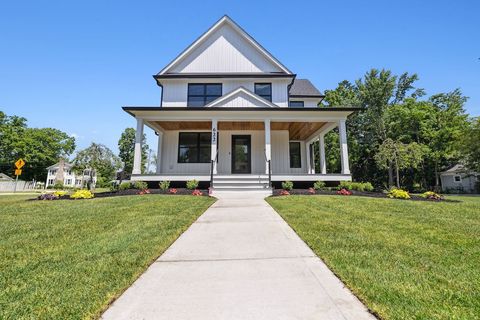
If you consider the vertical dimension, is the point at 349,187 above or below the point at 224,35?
below

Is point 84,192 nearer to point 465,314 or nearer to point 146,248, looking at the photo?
point 146,248

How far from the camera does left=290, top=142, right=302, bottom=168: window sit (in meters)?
15.8

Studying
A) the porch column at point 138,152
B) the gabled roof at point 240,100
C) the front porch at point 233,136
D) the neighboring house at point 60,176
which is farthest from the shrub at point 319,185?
the neighboring house at point 60,176

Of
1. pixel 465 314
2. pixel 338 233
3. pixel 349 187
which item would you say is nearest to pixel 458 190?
pixel 349 187

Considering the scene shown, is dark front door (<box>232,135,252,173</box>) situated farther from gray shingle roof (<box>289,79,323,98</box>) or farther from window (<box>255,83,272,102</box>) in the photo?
gray shingle roof (<box>289,79,323,98</box>)

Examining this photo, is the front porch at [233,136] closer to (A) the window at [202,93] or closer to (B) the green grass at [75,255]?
(A) the window at [202,93]

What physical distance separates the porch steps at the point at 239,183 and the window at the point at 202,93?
19.0 ft

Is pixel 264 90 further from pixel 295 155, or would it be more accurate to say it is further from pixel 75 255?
pixel 75 255

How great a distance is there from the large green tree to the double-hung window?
54.1 m

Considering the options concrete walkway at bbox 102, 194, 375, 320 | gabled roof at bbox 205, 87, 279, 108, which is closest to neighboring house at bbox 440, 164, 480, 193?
gabled roof at bbox 205, 87, 279, 108

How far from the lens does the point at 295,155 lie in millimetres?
16328

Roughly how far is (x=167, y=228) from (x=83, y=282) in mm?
2176

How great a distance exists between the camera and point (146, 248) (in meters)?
3.44

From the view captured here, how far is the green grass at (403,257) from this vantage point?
200cm
